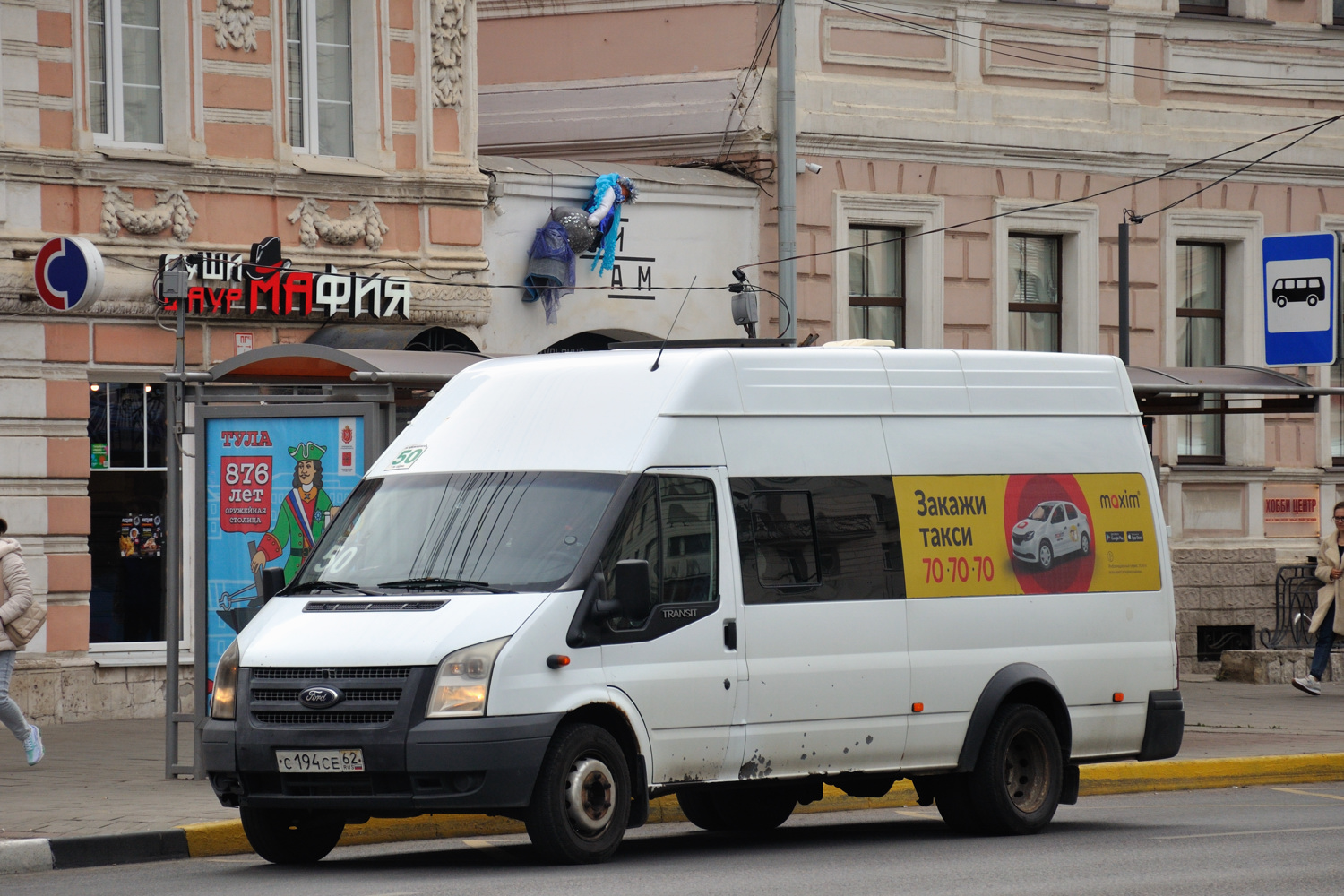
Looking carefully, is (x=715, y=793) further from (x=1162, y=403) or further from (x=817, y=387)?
(x=1162, y=403)

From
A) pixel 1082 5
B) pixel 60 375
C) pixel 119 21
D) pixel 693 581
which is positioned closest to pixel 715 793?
pixel 693 581

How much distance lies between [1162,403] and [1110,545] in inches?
305

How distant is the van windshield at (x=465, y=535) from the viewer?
1031cm

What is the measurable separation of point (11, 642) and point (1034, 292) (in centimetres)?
1409

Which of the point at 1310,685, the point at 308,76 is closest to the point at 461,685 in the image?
the point at 308,76

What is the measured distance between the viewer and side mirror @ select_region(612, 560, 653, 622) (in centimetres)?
1002

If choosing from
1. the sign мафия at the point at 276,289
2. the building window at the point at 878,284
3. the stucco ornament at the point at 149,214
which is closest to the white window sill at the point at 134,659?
the sign мафия at the point at 276,289

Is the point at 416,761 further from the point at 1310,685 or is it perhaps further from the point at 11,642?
the point at 1310,685

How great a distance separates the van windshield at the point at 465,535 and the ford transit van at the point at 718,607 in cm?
2

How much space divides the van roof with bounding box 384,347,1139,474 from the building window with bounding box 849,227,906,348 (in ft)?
39.3

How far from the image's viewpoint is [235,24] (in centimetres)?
1964

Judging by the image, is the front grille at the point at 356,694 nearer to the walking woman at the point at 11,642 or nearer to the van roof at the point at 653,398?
the van roof at the point at 653,398

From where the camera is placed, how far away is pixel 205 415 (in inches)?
557

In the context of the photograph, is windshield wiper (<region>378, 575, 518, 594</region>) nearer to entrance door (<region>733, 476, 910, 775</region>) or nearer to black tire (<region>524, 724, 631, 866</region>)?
black tire (<region>524, 724, 631, 866</region>)
